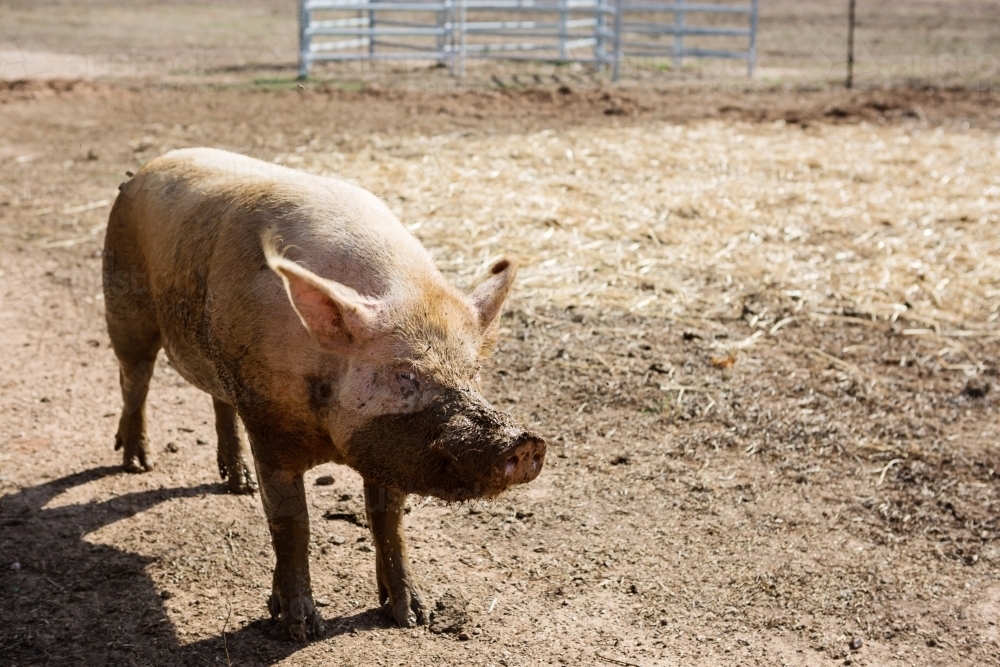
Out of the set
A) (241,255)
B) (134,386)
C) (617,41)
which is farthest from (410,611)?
(617,41)

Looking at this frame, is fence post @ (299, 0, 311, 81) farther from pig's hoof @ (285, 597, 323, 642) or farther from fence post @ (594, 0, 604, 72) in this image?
pig's hoof @ (285, 597, 323, 642)

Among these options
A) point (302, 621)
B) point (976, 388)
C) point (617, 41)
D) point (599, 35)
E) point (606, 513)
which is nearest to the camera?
point (302, 621)

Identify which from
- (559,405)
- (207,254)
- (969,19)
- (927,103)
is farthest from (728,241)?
(969,19)

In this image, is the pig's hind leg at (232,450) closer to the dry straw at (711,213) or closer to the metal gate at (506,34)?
the dry straw at (711,213)

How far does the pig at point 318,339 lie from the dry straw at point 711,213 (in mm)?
3114

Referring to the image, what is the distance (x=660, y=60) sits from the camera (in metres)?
19.4

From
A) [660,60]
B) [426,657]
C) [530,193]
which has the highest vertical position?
[660,60]

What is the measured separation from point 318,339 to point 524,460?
2.53ft

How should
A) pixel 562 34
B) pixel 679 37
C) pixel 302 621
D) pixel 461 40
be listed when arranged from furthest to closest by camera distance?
pixel 679 37 < pixel 562 34 < pixel 461 40 < pixel 302 621

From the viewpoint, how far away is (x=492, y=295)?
3.70 m

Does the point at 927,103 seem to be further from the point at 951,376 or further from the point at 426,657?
the point at 426,657

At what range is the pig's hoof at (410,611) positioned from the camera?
413 centimetres

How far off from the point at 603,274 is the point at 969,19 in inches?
821

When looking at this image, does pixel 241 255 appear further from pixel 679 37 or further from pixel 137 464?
pixel 679 37
